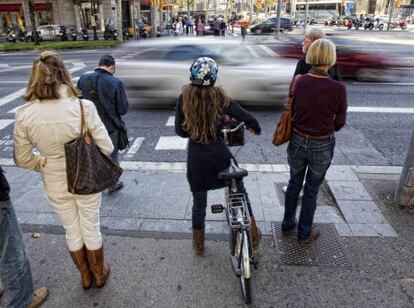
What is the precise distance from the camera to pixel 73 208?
8.82ft

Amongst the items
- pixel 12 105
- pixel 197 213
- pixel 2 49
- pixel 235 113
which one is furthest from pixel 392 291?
pixel 2 49

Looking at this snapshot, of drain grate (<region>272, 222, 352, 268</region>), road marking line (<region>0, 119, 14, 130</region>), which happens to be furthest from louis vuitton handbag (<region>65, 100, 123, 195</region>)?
road marking line (<region>0, 119, 14, 130</region>)

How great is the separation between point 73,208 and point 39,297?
79cm

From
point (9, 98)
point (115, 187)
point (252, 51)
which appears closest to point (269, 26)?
point (252, 51)

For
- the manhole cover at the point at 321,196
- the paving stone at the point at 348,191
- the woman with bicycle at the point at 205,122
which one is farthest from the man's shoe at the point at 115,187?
the paving stone at the point at 348,191

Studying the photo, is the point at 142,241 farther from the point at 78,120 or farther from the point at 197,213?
the point at 78,120

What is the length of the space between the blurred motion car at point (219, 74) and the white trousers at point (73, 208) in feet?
18.4

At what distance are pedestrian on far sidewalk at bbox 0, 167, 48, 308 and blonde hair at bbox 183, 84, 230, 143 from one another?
134 centimetres

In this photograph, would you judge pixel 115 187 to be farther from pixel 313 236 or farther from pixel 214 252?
pixel 313 236

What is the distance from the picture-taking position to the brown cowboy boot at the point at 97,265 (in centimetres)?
283

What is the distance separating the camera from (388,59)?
11742mm

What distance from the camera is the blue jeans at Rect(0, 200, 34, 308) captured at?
7.75ft

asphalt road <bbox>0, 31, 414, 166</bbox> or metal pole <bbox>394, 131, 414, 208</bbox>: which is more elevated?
metal pole <bbox>394, 131, 414, 208</bbox>

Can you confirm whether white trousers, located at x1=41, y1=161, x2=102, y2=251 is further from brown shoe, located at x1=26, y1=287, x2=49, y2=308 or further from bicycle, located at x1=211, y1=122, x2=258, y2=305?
bicycle, located at x1=211, y1=122, x2=258, y2=305
